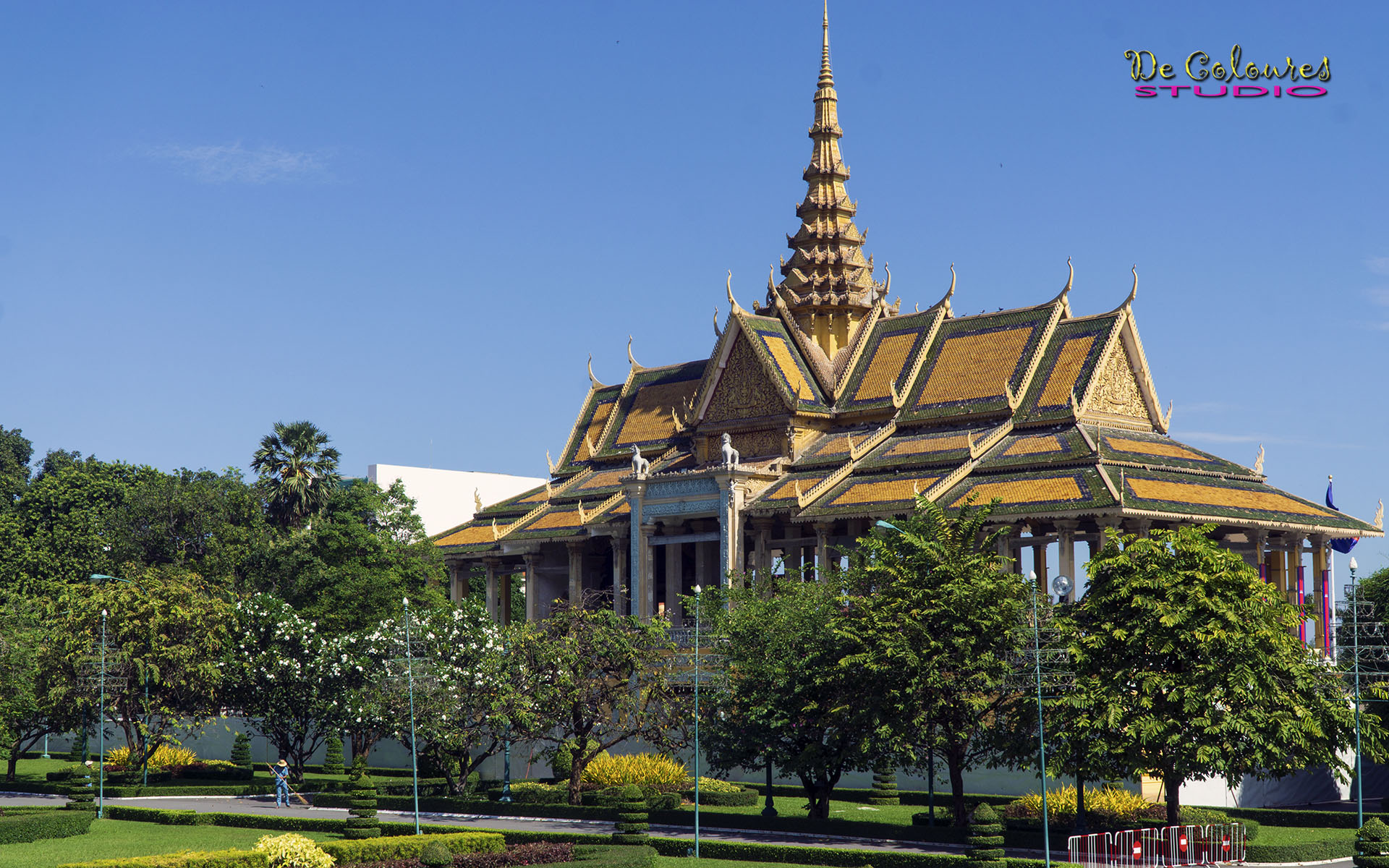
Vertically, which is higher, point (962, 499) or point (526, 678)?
point (962, 499)

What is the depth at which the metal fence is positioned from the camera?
32.6 metres

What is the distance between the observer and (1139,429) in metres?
58.3

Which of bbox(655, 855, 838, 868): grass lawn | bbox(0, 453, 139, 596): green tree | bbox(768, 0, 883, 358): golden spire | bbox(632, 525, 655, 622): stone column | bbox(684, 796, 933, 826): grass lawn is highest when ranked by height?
bbox(768, 0, 883, 358): golden spire

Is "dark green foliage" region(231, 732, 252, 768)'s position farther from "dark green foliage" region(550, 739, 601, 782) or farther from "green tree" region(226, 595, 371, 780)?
"dark green foliage" region(550, 739, 601, 782)

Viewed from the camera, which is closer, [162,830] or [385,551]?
[162,830]

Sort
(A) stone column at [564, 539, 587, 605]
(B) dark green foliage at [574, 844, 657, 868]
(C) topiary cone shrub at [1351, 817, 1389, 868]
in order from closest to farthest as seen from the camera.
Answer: (C) topiary cone shrub at [1351, 817, 1389, 868]
(B) dark green foliage at [574, 844, 657, 868]
(A) stone column at [564, 539, 587, 605]

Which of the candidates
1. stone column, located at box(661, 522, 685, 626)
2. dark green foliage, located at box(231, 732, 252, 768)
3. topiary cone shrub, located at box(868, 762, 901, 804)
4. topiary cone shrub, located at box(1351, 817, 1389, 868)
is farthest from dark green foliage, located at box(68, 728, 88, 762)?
topiary cone shrub, located at box(1351, 817, 1389, 868)

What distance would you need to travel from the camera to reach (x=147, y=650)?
54188 millimetres

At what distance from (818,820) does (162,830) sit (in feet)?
54.8

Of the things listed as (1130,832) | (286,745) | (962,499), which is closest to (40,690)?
(286,745)

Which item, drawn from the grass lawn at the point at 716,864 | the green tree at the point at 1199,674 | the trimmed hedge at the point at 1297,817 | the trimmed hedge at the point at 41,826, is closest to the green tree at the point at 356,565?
the trimmed hedge at the point at 41,826

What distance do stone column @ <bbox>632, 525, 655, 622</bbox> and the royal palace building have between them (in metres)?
0.08

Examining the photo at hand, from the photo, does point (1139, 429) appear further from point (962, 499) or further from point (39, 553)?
point (39, 553)

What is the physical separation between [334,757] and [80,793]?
1363 centimetres
